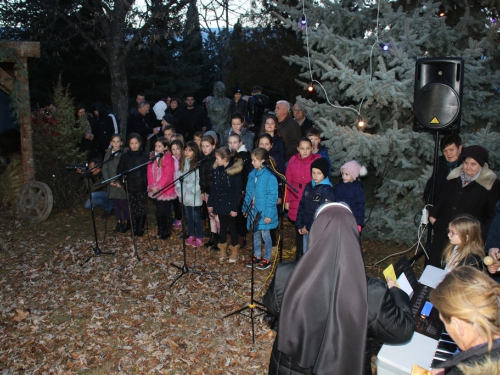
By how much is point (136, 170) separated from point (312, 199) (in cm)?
320

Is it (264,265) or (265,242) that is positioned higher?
(265,242)

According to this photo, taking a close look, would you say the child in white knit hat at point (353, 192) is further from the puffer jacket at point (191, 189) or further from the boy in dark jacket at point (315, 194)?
the puffer jacket at point (191, 189)


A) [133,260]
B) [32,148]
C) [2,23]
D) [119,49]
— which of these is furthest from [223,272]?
[2,23]

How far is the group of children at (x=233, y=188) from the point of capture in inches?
236

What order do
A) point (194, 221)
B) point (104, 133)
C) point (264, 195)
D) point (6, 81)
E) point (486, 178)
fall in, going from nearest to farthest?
point (486, 178), point (264, 195), point (194, 221), point (6, 81), point (104, 133)

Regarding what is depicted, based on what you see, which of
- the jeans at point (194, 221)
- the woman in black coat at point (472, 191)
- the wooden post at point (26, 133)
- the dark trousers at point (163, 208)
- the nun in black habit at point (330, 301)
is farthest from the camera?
the wooden post at point (26, 133)

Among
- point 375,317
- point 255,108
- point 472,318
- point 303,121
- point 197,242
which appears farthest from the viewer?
point 255,108

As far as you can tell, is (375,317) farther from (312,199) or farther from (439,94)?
(439,94)

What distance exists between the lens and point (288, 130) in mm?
8031

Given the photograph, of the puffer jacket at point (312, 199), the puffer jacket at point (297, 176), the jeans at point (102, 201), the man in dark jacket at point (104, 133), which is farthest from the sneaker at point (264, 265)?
the man in dark jacket at point (104, 133)

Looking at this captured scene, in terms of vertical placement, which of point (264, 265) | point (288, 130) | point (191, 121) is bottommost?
point (264, 265)

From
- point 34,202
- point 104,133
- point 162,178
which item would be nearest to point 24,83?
point 104,133

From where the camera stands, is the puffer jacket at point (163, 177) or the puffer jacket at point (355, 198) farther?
the puffer jacket at point (163, 177)

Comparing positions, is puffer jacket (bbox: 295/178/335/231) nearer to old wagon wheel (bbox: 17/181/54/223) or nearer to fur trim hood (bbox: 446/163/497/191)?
fur trim hood (bbox: 446/163/497/191)
